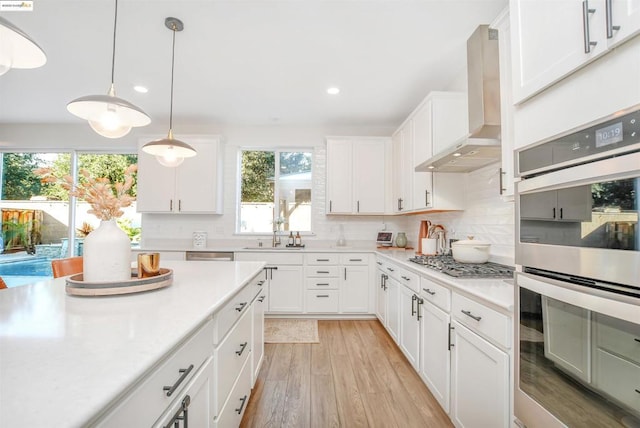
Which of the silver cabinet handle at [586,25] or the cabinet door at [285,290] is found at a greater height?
the silver cabinet handle at [586,25]

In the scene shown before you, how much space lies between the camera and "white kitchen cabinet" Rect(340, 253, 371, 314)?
3764 mm

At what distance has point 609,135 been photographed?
75cm

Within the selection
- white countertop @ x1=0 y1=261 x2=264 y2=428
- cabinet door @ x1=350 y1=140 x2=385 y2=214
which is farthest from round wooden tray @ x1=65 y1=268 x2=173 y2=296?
cabinet door @ x1=350 y1=140 x2=385 y2=214

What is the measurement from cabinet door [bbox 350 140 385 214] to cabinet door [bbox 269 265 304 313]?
4.10 ft

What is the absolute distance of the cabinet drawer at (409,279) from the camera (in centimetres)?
226

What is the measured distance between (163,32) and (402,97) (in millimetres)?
2482

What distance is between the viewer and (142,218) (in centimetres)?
440

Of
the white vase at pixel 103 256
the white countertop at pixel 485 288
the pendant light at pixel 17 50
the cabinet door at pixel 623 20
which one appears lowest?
the white countertop at pixel 485 288

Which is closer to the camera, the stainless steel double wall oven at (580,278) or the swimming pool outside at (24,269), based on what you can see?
the stainless steel double wall oven at (580,278)

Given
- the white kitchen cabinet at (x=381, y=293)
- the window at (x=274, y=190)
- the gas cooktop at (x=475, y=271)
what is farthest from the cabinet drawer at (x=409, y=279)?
the window at (x=274, y=190)

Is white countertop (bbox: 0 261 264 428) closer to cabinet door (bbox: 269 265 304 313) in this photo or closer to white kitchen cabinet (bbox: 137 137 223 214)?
cabinet door (bbox: 269 265 304 313)

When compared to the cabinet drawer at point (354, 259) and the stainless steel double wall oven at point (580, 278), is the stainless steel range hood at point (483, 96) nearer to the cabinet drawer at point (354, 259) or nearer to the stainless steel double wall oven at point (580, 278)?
the stainless steel double wall oven at point (580, 278)

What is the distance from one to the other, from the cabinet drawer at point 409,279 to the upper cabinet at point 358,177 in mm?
1572

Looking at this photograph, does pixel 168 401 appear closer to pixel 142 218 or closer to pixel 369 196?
pixel 369 196
